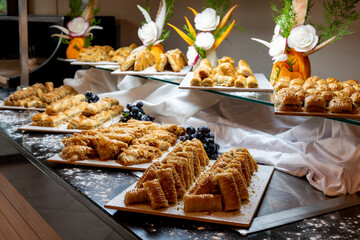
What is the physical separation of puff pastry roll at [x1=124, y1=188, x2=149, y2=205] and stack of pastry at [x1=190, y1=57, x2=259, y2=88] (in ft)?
2.29

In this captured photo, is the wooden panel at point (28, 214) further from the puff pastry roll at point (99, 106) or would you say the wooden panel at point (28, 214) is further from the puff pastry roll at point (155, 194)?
the puff pastry roll at point (155, 194)

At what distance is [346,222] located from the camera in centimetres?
128

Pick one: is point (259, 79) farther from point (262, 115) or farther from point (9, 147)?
point (9, 147)

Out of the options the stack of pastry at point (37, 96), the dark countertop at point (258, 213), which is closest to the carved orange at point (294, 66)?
the dark countertop at point (258, 213)

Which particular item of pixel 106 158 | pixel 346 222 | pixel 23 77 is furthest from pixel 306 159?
pixel 23 77

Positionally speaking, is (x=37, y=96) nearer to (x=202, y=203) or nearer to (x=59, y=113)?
(x=59, y=113)

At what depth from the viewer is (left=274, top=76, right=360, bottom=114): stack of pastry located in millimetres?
1404

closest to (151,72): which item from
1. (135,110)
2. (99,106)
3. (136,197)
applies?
(135,110)

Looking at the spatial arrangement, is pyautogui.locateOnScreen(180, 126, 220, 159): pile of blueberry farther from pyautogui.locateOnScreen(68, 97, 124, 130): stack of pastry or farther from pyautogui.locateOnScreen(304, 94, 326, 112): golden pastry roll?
pyautogui.locateOnScreen(68, 97, 124, 130): stack of pastry

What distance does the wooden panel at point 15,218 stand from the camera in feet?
6.86

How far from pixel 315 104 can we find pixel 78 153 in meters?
0.94

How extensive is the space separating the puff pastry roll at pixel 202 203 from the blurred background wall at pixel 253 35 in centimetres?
119

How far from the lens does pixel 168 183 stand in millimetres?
1331

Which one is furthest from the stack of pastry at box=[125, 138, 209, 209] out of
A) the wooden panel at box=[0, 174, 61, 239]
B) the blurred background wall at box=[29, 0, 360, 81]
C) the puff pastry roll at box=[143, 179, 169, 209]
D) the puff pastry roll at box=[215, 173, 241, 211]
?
the blurred background wall at box=[29, 0, 360, 81]
